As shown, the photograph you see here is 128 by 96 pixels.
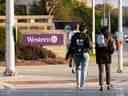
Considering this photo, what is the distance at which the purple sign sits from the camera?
38.6 m

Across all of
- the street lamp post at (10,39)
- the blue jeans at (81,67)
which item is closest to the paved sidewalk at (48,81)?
the street lamp post at (10,39)

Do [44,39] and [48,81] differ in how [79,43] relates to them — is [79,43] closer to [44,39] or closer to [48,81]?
[48,81]

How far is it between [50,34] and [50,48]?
0.84 meters

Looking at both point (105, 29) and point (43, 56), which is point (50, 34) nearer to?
point (43, 56)

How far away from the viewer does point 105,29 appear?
18.5 meters

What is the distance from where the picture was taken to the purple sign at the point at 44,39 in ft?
127

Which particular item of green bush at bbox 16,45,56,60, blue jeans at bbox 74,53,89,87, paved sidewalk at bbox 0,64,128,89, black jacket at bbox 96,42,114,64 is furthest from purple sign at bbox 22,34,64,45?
black jacket at bbox 96,42,114,64

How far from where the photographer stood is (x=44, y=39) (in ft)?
128

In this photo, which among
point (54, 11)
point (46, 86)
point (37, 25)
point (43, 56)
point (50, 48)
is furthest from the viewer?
point (54, 11)

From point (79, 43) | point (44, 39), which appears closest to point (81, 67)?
point (79, 43)

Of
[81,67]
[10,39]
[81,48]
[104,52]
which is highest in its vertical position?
[81,48]

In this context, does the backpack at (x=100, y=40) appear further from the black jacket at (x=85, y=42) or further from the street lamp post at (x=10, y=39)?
the street lamp post at (x=10, y=39)

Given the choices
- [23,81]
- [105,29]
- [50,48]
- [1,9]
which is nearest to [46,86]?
[23,81]

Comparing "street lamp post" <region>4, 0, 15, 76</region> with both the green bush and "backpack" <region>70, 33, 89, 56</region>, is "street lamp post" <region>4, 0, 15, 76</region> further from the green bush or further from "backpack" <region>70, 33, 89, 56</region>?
the green bush
